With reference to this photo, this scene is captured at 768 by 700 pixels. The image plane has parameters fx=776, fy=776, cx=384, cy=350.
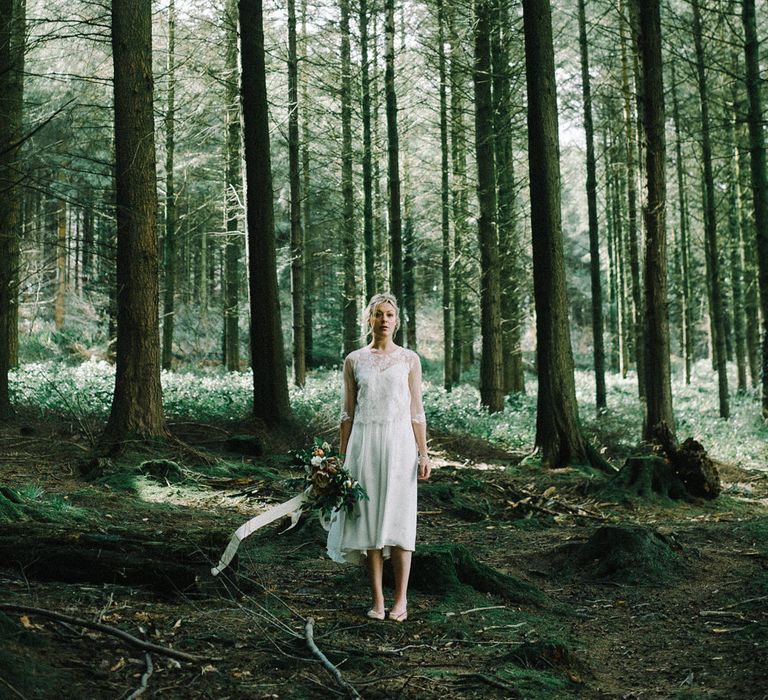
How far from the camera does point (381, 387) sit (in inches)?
210

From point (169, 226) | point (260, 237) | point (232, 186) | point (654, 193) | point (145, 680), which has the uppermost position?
point (169, 226)

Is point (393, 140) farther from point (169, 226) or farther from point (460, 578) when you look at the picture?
point (460, 578)

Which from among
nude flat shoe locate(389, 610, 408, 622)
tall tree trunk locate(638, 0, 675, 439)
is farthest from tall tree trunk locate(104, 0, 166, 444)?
tall tree trunk locate(638, 0, 675, 439)

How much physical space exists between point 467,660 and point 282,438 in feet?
30.3

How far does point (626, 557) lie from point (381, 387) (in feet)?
9.03

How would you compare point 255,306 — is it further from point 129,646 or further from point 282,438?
point 129,646

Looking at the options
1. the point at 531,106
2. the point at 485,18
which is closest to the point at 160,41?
the point at 485,18

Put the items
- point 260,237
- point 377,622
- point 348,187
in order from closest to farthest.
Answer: point 377,622
point 260,237
point 348,187

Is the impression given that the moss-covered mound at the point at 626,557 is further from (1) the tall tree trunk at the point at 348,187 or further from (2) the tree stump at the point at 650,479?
(1) the tall tree trunk at the point at 348,187

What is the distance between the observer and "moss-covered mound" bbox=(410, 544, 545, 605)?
18.7ft

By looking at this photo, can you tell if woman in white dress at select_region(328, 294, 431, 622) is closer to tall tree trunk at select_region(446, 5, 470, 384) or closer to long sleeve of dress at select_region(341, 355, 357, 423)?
long sleeve of dress at select_region(341, 355, 357, 423)

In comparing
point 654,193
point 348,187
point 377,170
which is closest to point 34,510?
point 654,193

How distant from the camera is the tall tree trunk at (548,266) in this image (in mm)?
11867

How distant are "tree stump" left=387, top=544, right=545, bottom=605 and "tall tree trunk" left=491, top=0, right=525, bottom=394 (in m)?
11.5
